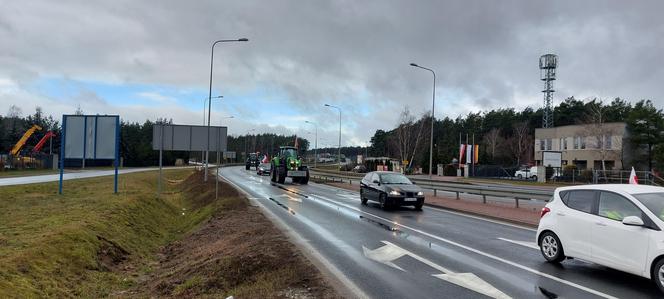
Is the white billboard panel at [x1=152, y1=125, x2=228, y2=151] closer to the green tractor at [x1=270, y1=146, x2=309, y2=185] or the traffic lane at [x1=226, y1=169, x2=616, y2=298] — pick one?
the traffic lane at [x1=226, y1=169, x2=616, y2=298]

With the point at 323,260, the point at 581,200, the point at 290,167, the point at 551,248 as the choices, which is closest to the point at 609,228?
the point at 581,200

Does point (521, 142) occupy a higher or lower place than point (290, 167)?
higher

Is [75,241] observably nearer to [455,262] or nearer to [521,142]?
[455,262]

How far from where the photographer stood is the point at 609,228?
7492 millimetres

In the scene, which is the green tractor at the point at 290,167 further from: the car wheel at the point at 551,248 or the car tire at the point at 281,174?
the car wheel at the point at 551,248

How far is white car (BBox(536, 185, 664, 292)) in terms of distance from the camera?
685cm

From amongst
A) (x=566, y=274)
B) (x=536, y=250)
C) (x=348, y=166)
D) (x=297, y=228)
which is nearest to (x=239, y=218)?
(x=297, y=228)

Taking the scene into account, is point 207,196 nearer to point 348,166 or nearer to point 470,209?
point 470,209

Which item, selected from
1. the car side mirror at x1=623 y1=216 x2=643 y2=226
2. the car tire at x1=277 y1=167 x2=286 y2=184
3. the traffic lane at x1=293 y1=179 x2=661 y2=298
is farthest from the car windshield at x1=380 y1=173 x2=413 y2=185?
the car tire at x1=277 y1=167 x2=286 y2=184

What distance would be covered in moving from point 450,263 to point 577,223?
219 centimetres

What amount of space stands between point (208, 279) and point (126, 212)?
8.50m

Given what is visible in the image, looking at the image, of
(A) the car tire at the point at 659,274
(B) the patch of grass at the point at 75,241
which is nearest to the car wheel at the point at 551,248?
(A) the car tire at the point at 659,274

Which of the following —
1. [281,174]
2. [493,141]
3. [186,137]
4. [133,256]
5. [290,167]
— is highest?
[493,141]

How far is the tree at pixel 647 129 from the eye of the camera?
57.9 meters
